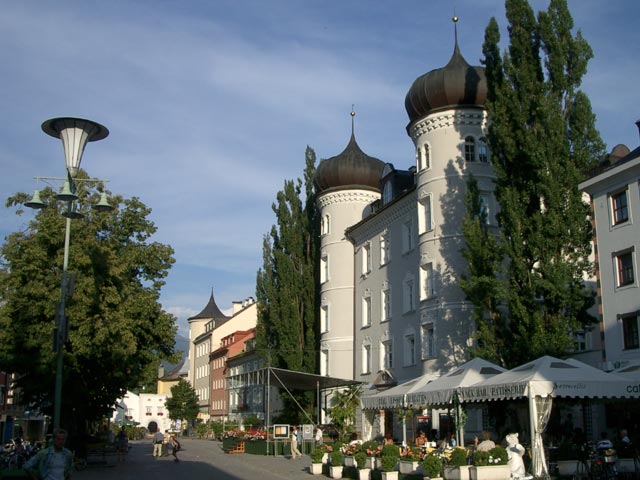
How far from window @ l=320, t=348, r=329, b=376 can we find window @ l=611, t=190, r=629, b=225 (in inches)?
937

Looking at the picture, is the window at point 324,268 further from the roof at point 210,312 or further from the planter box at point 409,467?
the roof at point 210,312

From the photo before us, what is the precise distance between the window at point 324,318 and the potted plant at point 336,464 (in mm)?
22698

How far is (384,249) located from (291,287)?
27.8 ft

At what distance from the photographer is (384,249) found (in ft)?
136

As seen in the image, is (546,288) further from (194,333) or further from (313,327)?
(194,333)

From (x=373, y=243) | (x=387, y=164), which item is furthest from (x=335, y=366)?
(x=387, y=164)

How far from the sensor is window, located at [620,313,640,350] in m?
23.9

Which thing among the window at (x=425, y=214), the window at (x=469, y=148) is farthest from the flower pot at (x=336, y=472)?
the window at (x=469, y=148)

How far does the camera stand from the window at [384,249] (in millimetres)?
41031

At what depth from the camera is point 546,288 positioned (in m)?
24.8

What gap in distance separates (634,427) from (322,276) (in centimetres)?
2471

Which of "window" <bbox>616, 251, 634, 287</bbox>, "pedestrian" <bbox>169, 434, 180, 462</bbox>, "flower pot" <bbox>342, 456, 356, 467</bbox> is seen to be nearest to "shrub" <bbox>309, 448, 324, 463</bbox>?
"flower pot" <bbox>342, 456, 356, 467</bbox>

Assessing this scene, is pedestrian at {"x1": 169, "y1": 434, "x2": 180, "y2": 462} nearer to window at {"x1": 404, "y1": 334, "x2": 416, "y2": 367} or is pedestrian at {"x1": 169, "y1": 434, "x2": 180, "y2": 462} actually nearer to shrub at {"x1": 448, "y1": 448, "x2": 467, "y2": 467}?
window at {"x1": 404, "y1": 334, "x2": 416, "y2": 367}

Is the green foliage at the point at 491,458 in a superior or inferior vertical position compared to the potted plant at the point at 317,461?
superior
